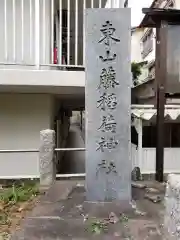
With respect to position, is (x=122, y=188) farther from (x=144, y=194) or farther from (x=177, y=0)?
(x=177, y=0)

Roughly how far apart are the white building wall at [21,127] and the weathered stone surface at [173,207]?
244 inches

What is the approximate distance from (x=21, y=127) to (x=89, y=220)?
4627 millimetres

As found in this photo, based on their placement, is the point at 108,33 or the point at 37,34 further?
the point at 37,34

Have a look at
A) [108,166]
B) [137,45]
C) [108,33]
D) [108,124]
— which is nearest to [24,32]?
[108,33]

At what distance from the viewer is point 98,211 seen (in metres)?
5.82

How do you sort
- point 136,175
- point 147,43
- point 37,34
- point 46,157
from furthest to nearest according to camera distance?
point 147,43, point 136,175, point 37,34, point 46,157

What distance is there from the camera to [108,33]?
6184mm

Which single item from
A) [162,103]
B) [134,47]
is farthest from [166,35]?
[134,47]

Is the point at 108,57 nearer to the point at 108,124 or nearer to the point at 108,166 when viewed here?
the point at 108,124

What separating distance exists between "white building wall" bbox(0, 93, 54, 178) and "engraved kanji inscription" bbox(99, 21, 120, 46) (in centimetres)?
367

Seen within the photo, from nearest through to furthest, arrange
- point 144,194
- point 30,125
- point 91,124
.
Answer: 1. point 91,124
2. point 144,194
3. point 30,125

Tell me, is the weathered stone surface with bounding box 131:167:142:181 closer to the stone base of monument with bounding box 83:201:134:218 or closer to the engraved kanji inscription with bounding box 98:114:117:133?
the stone base of monument with bounding box 83:201:134:218

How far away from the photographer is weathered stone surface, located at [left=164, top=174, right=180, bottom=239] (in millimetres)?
3271

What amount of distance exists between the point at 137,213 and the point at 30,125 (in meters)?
4.70
